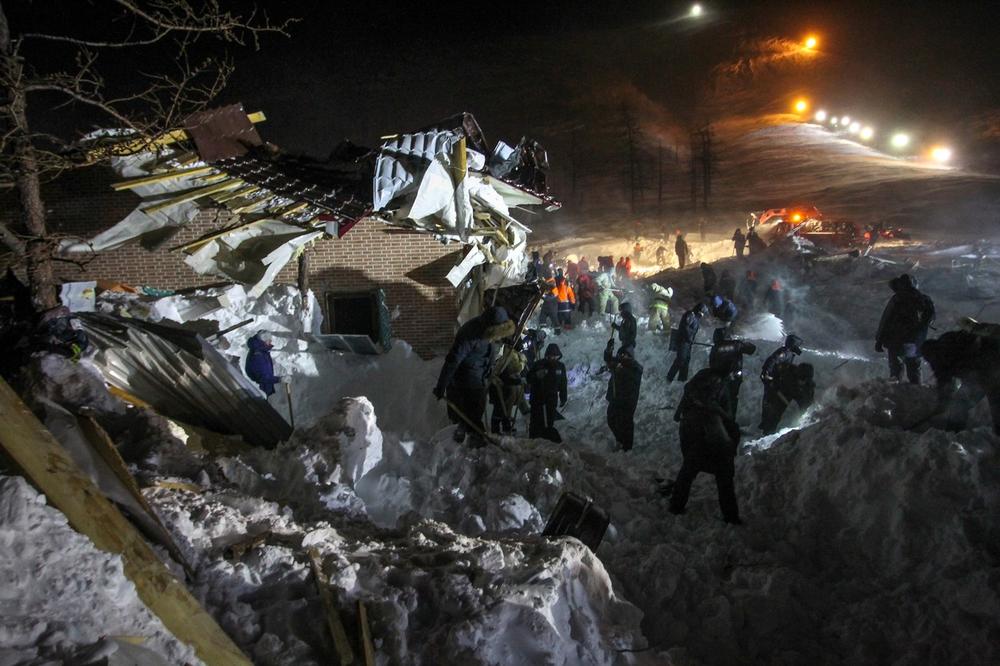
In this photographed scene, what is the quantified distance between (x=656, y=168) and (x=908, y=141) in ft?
54.5

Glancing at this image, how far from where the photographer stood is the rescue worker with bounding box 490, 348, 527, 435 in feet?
26.6

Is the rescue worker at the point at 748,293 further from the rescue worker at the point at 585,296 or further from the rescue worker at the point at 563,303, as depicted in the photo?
the rescue worker at the point at 563,303

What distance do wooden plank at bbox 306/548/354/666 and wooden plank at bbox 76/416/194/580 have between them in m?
0.56

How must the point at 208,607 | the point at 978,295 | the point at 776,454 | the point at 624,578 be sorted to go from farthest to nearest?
the point at 978,295, the point at 776,454, the point at 624,578, the point at 208,607

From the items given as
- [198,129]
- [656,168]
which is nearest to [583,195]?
[656,168]

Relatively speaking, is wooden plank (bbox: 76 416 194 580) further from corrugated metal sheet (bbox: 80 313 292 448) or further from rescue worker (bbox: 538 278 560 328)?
rescue worker (bbox: 538 278 560 328)

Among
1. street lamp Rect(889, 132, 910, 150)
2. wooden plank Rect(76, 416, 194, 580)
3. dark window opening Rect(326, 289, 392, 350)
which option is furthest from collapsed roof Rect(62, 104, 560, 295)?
street lamp Rect(889, 132, 910, 150)

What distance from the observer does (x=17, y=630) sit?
5.94ft

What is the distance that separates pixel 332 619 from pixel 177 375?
4.36 m

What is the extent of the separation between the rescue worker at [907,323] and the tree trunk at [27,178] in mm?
10174

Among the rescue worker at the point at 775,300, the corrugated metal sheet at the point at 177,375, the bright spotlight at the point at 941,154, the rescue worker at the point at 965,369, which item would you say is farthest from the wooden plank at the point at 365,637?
the bright spotlight at the point at 941,154

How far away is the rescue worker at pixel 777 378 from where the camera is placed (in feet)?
25.9

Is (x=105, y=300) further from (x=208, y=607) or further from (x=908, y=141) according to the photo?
(x=908, y=141)

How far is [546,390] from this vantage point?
26.7 feet
